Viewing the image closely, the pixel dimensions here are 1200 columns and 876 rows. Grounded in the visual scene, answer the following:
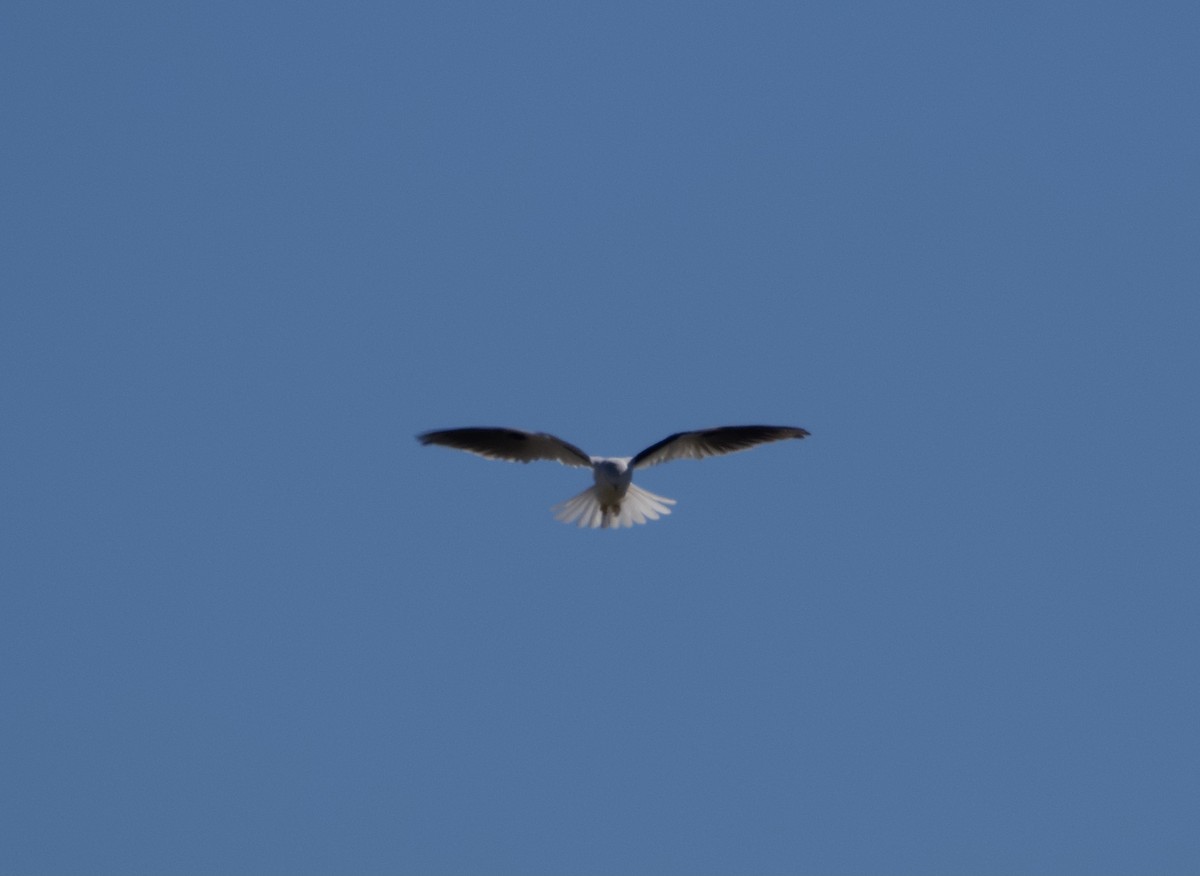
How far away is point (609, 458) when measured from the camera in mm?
14805

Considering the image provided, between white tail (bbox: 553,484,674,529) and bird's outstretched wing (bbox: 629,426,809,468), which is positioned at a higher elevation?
bird's outstretched wing (bbox: 629,426,809,468)

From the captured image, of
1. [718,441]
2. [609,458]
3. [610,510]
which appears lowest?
[610,510]

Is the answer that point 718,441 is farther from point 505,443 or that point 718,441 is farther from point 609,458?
point 505,443

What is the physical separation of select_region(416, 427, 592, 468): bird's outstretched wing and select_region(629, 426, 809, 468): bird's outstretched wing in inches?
30.4

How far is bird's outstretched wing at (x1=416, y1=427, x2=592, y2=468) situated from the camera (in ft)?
48.4

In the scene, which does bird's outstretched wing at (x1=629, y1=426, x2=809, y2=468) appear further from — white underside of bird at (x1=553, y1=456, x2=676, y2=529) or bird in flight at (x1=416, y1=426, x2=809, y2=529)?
white underside of bird at (x1=553, y1=456, x2=676, y2=529)

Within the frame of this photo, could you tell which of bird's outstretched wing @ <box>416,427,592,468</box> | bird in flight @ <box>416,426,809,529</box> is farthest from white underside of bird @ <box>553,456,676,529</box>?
bird's outstretched wing @ <box>416,427,592,468</box>

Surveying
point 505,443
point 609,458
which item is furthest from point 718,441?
point 505,443

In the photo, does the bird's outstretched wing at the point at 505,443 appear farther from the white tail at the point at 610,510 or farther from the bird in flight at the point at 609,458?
the white tail at the point at 610,510

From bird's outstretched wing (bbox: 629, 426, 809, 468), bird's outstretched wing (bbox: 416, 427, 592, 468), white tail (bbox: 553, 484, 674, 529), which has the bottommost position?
white tail (bbox: 553, 484, 674, 529)

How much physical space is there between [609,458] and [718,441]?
45.7 inches

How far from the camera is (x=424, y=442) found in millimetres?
14734

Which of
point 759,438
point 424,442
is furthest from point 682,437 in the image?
point 424,442

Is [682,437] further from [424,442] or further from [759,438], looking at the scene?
[424,442]
